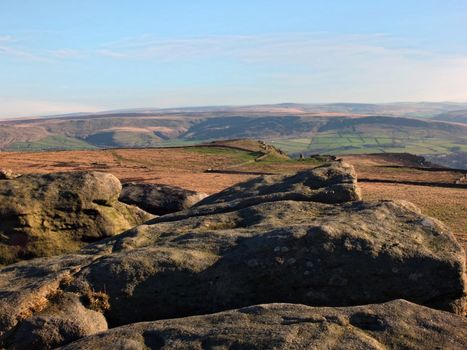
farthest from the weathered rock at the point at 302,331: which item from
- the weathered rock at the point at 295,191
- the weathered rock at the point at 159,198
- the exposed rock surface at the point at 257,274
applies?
the weathered rock at the point at 159,198

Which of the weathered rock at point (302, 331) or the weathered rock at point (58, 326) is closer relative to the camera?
the weathered rock at point (302, 331)

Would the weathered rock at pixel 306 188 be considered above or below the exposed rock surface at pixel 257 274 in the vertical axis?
above

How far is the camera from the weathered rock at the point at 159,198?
3281 cm

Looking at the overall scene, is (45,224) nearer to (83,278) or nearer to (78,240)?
(78,240)

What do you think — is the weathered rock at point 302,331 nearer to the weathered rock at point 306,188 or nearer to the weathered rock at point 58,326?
the weathered rock at point 58,326

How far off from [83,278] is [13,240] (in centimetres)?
1217

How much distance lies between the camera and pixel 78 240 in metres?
24.1

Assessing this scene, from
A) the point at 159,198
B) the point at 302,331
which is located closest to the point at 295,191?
the point at 302,331

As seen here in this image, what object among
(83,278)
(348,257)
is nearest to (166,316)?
(83,278)

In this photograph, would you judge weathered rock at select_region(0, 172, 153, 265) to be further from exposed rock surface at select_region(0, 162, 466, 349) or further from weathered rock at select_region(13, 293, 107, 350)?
weathered rock at select_region(13, 293, 107, 350)

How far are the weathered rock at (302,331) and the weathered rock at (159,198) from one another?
859 inches

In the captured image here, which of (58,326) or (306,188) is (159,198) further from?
(58,326)

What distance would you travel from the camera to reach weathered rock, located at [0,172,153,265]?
23.3 metres

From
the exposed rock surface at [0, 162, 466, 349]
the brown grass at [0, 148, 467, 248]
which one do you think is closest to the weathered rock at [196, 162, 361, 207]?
the exposed rock surface at [0, 162, 466, 349]
